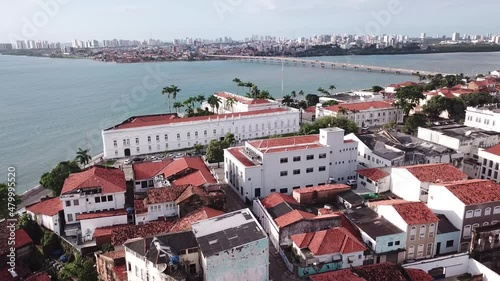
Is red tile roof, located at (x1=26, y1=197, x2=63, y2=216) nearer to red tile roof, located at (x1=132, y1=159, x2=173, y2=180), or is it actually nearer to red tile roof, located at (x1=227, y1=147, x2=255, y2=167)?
red tile roof, located at (x1=132, y1=159, x2=173, y2=180)

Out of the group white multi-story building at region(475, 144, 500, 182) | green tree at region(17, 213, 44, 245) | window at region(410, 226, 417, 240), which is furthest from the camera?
white multi-story building at region(475, 144, 500, 182)

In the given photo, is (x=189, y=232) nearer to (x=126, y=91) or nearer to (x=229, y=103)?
(x=229, y=103)

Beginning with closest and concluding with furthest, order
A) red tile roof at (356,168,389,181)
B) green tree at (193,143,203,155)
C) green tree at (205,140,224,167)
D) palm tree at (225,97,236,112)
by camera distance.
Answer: red tile roof at (356,168,389,181), green tree at (205,140,224,167), green tree at (193,143,203,155), palm tree at (225,97,236,112)

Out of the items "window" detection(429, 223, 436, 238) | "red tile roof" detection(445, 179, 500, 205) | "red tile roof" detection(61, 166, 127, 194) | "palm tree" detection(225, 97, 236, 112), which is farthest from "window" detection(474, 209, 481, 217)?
"palm tree" detection(225, 97, 236, 112)

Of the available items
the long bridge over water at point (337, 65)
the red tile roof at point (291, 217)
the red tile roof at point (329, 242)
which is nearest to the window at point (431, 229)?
the red tile roof at point (329, 242)

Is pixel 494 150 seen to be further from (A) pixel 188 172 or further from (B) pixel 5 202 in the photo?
(B) pixel 5 202

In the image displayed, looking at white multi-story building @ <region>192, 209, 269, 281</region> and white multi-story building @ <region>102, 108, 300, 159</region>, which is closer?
white multi-story building @ <region>192, 209, 269, 281</region>
